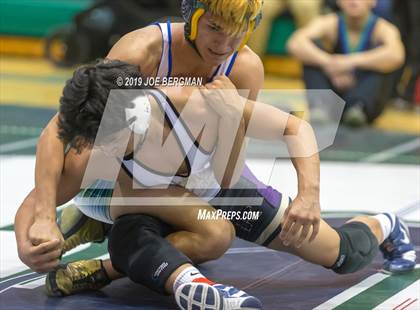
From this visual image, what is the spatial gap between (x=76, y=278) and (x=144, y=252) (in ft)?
1.09

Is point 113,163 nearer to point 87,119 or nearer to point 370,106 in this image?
point 87,119

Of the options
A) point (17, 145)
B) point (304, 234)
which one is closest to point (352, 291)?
point (304, 234)

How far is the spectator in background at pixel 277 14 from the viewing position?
955 centimetres

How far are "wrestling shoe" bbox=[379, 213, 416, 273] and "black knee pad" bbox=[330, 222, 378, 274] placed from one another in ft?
0.54

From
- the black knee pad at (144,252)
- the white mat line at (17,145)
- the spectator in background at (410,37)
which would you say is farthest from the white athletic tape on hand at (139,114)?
the spectator in background at (410,37)

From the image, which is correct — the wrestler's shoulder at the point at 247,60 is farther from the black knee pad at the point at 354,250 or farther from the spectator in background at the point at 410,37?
the spectator in background at the point at 410,37

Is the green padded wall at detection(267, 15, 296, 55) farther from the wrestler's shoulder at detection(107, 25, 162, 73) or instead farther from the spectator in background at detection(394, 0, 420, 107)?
the wrestler's shoulder at detection(107, 25, 162, 73)

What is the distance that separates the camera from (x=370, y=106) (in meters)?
8.05

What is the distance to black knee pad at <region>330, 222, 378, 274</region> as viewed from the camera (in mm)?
3854

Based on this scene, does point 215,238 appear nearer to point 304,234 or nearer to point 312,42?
point 304,234

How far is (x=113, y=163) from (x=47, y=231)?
37cm

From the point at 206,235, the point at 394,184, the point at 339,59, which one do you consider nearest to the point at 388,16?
the point at 339,59

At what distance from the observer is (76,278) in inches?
143

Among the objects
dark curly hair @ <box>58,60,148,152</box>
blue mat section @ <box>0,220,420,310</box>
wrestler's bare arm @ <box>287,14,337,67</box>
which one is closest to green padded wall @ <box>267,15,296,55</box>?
wrestler's bare arm @ <box>287,14,337,67</box>
